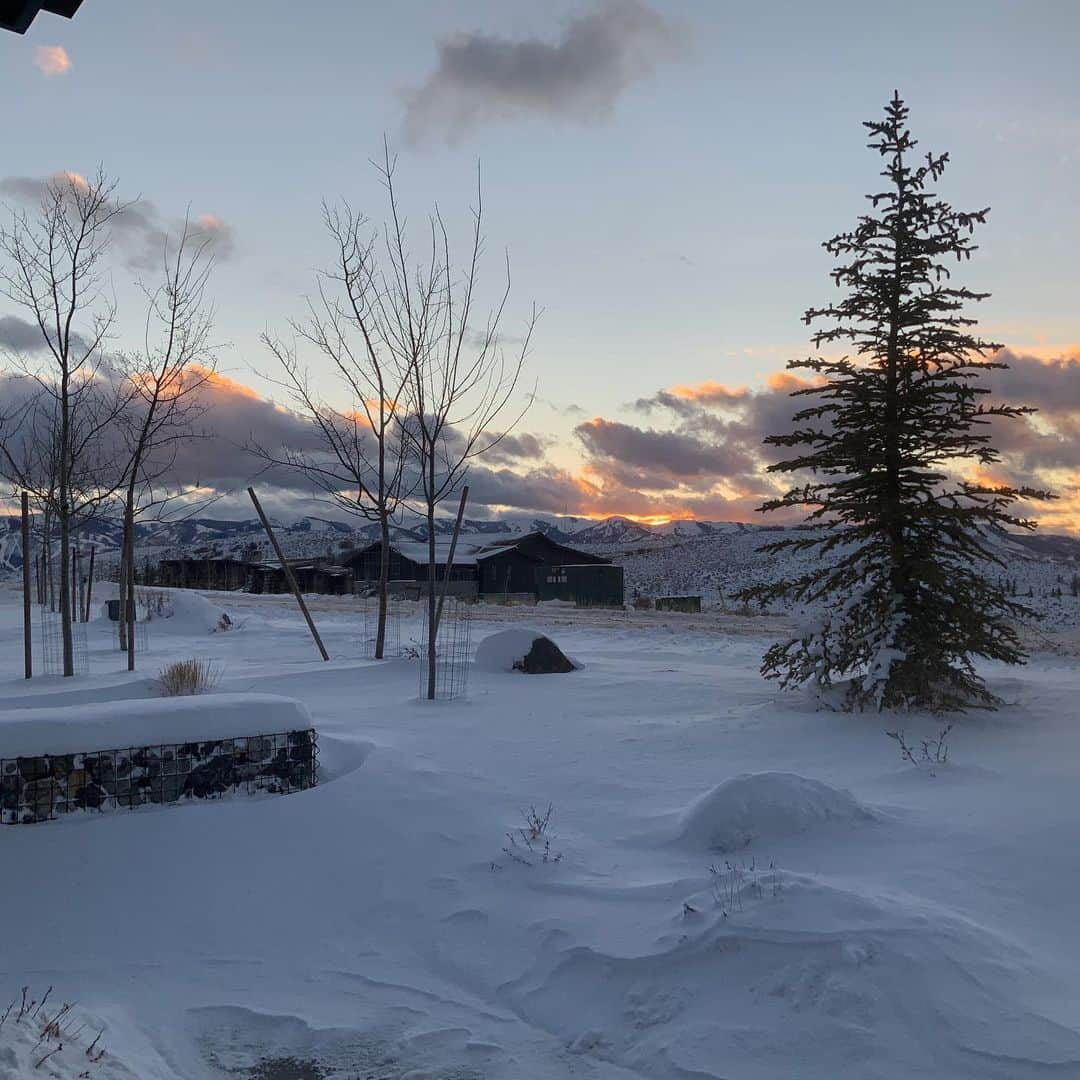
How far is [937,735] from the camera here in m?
8.62

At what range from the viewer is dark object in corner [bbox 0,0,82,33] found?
152 inches

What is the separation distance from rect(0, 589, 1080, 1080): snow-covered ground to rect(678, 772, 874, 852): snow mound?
2cm

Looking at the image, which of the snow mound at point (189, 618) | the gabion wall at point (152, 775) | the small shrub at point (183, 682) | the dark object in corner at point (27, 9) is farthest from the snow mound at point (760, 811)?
the snow mound at point (189, 618)

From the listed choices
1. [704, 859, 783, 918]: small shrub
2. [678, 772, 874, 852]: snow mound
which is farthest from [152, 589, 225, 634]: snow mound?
[704, 859, 783, 918]: small shrub

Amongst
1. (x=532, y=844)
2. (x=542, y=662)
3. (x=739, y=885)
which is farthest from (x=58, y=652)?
(x=739, y=885)

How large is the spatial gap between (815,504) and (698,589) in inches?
1876

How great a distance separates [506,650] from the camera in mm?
13383

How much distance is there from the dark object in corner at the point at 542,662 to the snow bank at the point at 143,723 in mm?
6637

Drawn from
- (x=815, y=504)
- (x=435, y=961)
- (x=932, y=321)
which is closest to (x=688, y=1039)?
(x=435, y=961)

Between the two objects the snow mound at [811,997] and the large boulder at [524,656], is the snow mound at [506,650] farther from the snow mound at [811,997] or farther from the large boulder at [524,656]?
the snow mound at [811,997]

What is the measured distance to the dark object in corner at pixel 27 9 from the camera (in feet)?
12.7

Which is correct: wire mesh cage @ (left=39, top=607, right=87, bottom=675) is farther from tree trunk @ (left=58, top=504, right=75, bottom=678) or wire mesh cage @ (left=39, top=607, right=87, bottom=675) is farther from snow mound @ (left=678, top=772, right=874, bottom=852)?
snow mound @ (left=678, top=772, right=874, bottom=852)

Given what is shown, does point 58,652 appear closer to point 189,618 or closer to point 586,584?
point 189,618

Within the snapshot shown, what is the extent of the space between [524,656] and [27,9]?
405 inches
